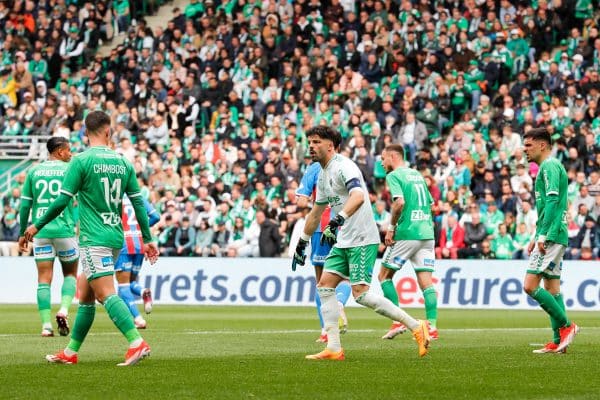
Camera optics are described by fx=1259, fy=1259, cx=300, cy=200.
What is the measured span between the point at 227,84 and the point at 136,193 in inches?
883

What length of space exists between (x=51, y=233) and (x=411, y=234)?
15.0ft

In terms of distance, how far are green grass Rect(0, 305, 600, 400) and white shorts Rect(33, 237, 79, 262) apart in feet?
3.41

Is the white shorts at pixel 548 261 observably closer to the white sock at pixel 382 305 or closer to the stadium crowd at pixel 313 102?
the white sock at pixel 382 305

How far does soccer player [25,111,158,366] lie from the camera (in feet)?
37.3

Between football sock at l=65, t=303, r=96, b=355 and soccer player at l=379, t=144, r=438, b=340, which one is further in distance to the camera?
soccer player at l=379, t=144, r=438, b=340

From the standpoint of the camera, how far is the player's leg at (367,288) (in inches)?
480

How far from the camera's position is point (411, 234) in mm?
16078

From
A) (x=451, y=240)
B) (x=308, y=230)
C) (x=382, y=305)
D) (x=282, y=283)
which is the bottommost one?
(x=282, y=283)

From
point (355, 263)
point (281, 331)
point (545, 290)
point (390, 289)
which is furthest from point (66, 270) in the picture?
point (545, 290)

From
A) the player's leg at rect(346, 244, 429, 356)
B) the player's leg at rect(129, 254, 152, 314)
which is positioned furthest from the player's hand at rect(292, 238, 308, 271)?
the player's leg at rect(129, 254, 152, 314)

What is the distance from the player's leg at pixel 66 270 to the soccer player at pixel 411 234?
13.0ft

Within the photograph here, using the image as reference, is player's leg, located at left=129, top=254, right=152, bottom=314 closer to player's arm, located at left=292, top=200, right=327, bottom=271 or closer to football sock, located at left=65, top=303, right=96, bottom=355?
player's arm, located at left=292, top=200, right=327, bottom=271

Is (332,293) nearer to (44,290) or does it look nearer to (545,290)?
(545,290)

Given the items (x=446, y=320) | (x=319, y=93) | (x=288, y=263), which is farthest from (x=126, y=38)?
(x=446, y=320)
